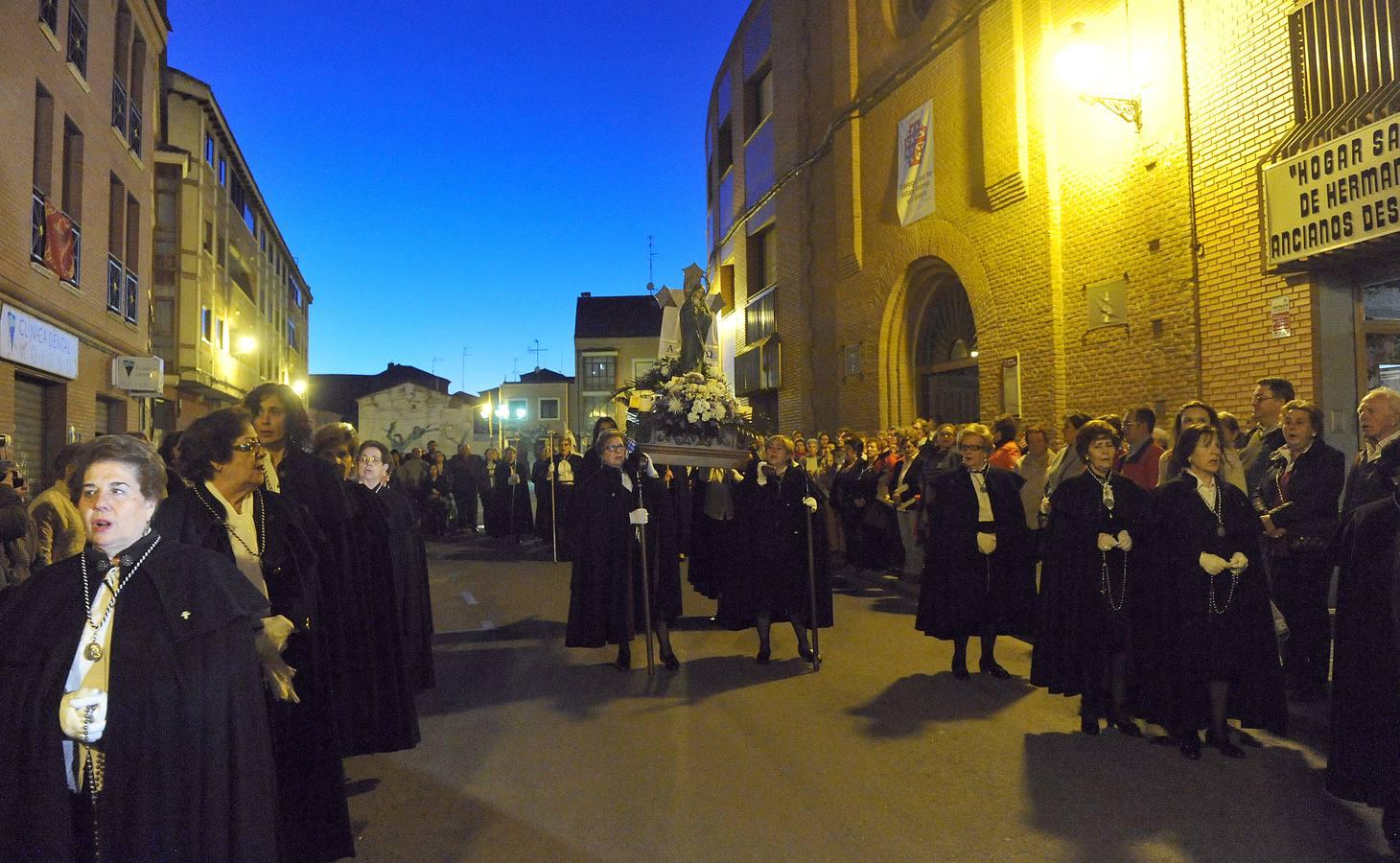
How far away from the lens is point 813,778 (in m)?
4.89

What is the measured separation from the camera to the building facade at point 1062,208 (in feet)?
29.7

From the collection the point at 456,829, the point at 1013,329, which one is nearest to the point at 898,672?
the point at 456,829

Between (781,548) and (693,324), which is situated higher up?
(693,324)

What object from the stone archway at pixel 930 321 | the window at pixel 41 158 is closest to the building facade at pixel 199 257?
the window at pixel 41 158

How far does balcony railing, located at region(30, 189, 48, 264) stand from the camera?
13070 mm

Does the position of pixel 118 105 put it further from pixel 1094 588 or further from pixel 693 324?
pixel 1094 588

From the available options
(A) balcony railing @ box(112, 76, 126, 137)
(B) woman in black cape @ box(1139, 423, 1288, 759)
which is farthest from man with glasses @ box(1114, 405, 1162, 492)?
(A) balcony railing @ box(112, 76, 126, 137)

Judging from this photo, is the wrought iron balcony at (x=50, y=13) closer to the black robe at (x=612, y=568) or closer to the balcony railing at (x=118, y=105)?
the balcony railing at (x=118, y=105)

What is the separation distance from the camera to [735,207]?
27219 millimetres

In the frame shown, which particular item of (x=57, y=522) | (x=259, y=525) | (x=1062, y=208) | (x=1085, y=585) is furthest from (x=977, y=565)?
(x=1062, y=208)

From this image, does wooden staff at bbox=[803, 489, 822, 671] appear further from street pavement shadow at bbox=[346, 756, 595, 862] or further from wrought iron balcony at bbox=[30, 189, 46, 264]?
wrought iron balcony at bbox=[30, 189, 46, 264]

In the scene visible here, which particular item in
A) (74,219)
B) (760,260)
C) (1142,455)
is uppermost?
(760,260)

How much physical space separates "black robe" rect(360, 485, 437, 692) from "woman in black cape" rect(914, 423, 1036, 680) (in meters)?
3.71

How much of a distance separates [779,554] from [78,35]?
14.6 metres
